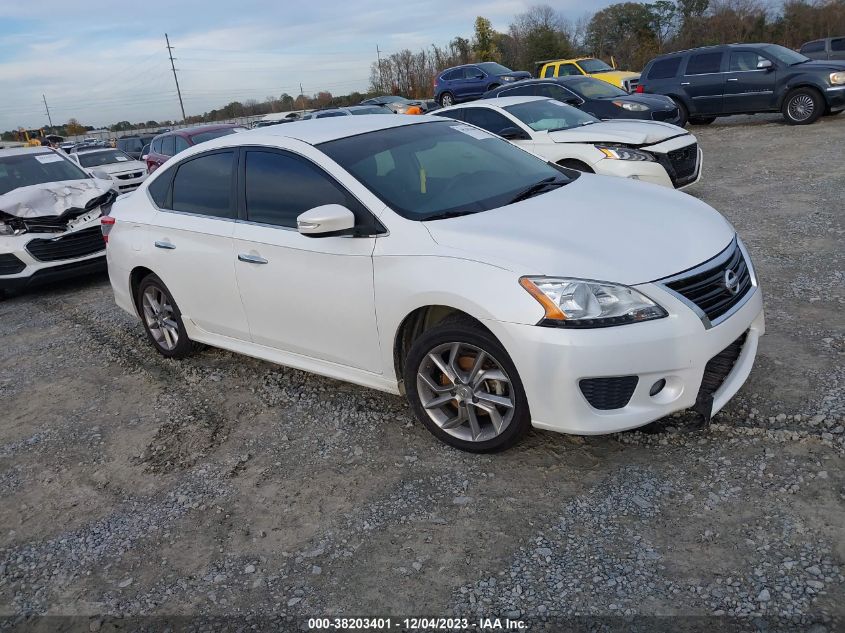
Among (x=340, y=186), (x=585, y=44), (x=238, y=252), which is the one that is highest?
(x=585, y=44)

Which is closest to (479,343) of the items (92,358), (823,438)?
(823,438)

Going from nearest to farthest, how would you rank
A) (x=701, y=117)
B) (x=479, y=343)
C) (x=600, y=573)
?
(x=600, y=573) < (x=479, y=343) < (x=701, y=117)

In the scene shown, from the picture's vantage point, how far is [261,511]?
338 cm

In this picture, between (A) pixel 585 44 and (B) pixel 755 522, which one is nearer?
(B) pixel 755 522

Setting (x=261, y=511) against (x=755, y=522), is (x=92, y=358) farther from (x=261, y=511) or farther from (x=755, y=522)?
(x=755, y=522)

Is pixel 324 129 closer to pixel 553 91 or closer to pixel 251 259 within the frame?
pixel 251 259

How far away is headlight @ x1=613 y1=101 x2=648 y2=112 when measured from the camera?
12.8 metres

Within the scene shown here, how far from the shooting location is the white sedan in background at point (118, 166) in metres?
15.1

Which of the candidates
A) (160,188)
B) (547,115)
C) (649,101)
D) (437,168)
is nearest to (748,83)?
(649,101)

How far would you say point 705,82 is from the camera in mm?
15523

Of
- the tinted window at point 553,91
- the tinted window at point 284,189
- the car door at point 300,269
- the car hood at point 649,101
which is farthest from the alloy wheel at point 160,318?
the car hood at point 649,101

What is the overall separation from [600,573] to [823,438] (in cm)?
147

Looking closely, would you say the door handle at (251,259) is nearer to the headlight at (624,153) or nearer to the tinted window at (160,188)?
the tinted window at (160,188)

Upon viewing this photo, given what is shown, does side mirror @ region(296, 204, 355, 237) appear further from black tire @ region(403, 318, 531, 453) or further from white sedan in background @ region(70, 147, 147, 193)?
white sedan in background @ region(70, 147, 147, 193)
